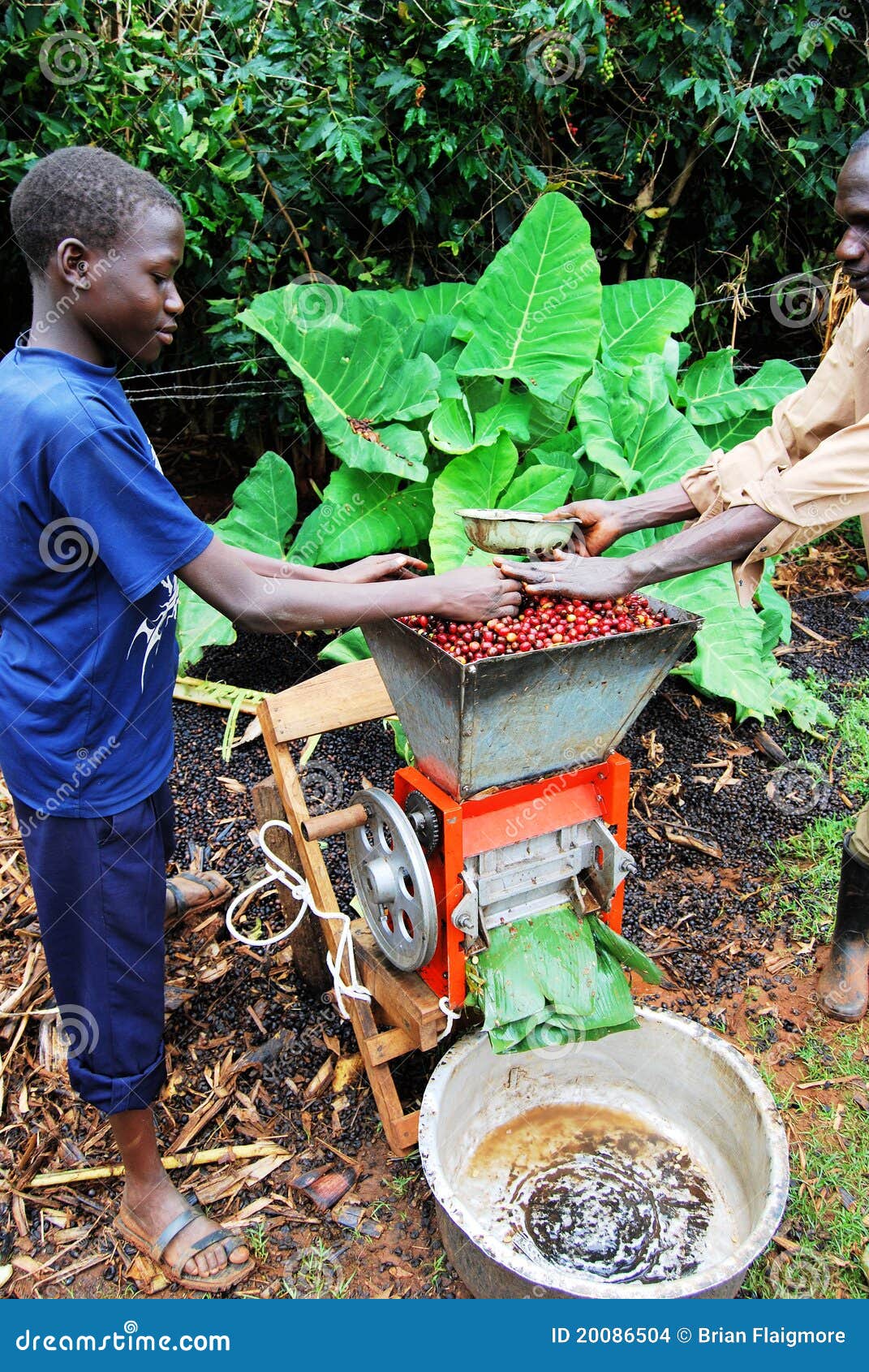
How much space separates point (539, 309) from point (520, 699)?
9.22ft


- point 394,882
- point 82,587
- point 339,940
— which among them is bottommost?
point 339,940

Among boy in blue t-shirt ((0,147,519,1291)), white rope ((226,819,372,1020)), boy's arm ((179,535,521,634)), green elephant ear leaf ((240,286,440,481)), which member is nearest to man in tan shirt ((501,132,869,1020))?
boy's arm ((179,535,521,634))

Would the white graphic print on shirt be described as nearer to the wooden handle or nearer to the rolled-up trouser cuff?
the wooden handle

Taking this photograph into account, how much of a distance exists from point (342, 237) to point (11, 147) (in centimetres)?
150

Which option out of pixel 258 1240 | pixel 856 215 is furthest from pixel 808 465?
pixel 258 1240

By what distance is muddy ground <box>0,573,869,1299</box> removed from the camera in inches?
96.7

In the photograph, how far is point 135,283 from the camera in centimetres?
177

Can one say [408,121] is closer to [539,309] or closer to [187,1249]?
[539,309]

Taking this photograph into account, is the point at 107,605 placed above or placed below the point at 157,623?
above

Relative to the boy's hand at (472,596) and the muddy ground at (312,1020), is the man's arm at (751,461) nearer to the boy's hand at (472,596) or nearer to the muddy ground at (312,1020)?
the boy's hand at (472,596)

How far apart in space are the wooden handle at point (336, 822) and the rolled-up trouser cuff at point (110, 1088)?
651mm

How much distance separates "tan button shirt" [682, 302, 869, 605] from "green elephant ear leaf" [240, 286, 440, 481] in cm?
149

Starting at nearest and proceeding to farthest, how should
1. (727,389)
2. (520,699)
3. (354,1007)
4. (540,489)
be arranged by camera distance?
(520,699) → (354,1007) → (540,489) → (727,389)

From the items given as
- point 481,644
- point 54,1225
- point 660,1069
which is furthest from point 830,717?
point 54,1225
